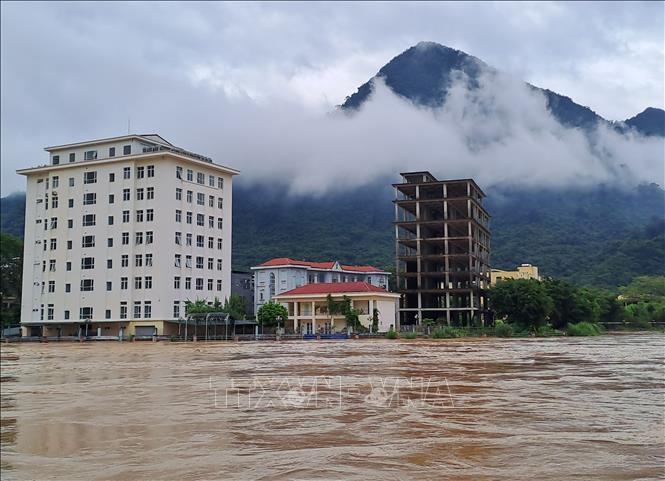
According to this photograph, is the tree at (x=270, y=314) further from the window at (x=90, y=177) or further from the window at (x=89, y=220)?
the window at (x=90, y=177)

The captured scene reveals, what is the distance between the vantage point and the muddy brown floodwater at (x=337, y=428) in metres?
6.04

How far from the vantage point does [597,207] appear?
101 metres

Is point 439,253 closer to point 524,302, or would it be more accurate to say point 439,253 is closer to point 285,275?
point 524,302

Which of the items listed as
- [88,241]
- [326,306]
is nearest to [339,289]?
[326,306]

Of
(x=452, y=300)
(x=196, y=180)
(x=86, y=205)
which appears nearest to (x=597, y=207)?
(x=452, y=300)

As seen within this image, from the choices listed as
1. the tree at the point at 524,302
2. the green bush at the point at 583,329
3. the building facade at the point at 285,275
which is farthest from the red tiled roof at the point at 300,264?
the green bush at the point at 583,329

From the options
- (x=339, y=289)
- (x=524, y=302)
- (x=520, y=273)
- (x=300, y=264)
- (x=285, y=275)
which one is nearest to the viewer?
(x=524, y=302)

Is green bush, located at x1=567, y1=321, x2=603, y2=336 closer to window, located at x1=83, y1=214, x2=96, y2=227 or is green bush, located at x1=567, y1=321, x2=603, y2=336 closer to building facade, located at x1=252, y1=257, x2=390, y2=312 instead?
building facade, located at x1=252, y1=257, x2=390, y2=312

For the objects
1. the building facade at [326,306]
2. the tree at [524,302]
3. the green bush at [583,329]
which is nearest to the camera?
the green bush at [583,329]

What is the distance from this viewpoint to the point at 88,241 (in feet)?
184

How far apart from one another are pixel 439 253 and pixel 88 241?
33573 mm

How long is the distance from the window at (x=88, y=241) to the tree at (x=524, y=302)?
34713mm

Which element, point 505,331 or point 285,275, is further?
point 285,275

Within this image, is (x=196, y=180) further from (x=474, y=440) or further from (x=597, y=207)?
(x=597, y=207)
